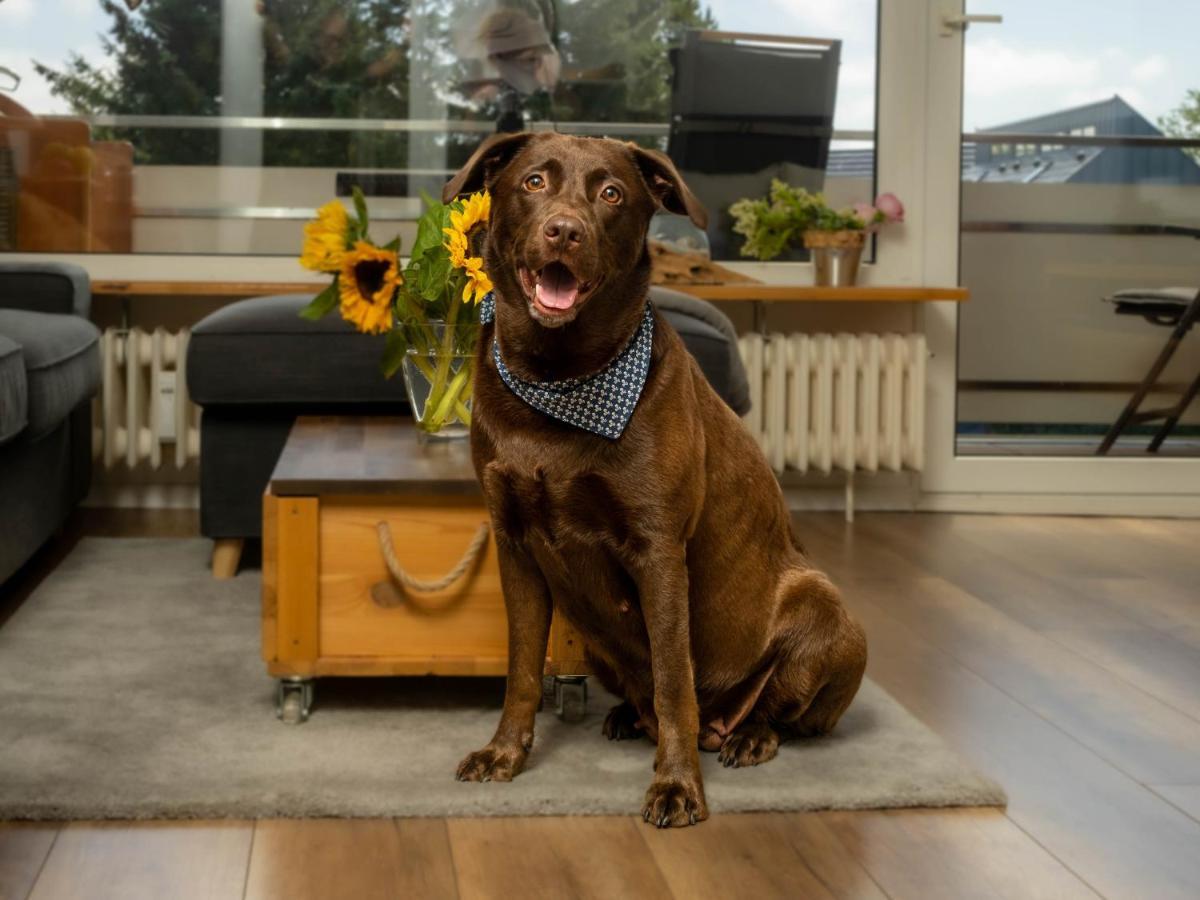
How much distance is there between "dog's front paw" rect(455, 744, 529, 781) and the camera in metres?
1.98

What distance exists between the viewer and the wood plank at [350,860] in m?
1.64

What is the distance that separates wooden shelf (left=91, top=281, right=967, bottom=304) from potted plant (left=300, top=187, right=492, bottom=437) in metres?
1.38

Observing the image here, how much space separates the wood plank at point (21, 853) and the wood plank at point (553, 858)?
462 mm

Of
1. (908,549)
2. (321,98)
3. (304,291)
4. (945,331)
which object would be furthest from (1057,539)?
(321,98)

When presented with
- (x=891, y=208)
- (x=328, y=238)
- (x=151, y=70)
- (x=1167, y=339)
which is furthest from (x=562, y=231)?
(x=1167, y=339)

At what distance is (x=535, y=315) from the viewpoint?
1742mm

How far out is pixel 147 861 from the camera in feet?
5.64

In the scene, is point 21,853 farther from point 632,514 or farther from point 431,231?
point 431,231

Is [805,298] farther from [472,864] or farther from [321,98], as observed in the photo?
[472,864]

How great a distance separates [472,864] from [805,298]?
2.74m

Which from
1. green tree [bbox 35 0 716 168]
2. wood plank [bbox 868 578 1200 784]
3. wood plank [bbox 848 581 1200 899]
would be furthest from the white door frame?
wood plank [bbox 848 581 1200 899]

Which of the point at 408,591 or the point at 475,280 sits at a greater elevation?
the point at 475,280

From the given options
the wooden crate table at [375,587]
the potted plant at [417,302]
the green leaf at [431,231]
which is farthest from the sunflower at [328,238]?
the wooden crate table at [375,587]

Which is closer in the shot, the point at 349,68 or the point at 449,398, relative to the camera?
the point at 449,398
